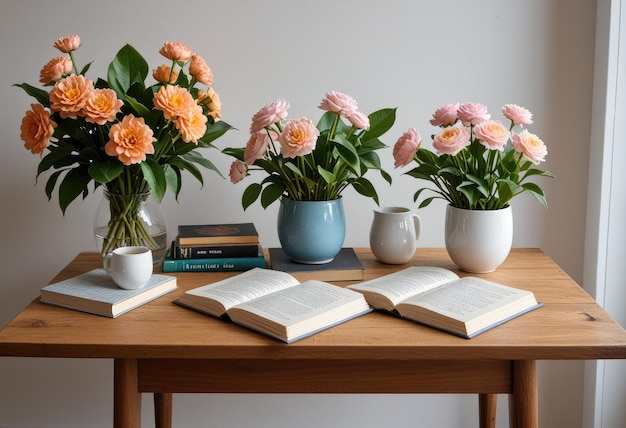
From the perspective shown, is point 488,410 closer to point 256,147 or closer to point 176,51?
point 256,147

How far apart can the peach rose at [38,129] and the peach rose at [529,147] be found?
92 centimetres

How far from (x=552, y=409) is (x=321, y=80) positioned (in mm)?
1109

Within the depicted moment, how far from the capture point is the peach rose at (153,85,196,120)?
4.62 feet

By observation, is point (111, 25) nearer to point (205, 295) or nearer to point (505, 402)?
point (205, 295)

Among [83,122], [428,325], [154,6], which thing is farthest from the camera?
[154,6]

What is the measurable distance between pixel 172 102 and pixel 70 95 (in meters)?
0.19

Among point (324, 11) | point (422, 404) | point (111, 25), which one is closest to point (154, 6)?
point (111, 25)

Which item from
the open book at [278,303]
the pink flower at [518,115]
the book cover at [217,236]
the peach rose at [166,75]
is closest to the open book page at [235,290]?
the open book at [278,303]

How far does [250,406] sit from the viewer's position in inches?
80.6

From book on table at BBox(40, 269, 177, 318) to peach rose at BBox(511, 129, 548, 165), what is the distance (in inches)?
29.3

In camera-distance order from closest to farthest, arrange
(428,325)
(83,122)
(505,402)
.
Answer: (428,325) → (83,122) → (505,402)

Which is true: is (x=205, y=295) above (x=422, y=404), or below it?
above

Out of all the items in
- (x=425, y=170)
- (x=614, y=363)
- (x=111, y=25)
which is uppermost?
(x=111, y=25)

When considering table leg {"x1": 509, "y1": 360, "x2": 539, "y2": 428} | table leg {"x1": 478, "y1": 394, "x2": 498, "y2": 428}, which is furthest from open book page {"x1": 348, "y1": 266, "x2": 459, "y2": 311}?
table leg {"x1": 478, "y1": 394, "x2": 498, "y2": 428}
